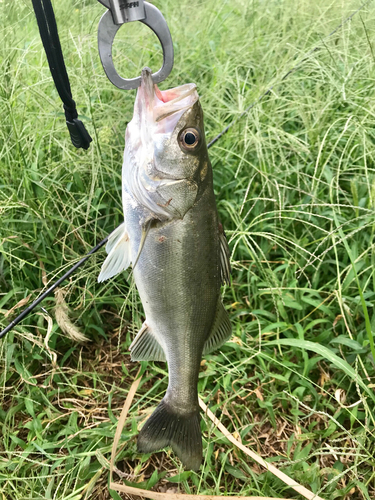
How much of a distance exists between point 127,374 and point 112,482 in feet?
1.98

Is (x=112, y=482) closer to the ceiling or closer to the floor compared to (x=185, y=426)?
closer to the floor

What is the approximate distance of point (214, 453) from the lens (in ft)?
6.77

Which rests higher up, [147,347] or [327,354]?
[147,347]

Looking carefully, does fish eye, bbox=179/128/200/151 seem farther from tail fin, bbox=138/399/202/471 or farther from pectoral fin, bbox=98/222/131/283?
tail fin, bbox=138/399/202/471

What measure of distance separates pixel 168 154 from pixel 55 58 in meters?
0.46

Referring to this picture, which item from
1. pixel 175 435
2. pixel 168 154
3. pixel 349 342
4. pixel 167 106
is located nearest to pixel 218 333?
pixel 175 435

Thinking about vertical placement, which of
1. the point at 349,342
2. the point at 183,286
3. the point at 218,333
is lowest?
the point at 349,342

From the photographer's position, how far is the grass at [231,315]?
1.99 metres

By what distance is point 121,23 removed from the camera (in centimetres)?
102

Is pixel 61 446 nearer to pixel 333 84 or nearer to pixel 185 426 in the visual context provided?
pixel 185 426

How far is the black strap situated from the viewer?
1082 millimetres

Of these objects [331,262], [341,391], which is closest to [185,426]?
[341,391]

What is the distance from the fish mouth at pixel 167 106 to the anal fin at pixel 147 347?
78 cm

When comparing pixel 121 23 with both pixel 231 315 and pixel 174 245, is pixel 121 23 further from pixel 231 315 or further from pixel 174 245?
pixel 231 315
